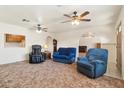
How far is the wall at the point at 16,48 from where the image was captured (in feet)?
16.7

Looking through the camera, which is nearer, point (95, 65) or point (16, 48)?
point (95, 65)

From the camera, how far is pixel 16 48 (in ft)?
19.2

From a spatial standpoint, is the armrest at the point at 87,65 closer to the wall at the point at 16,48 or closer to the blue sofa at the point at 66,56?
the blue sofa at the point at 66,56

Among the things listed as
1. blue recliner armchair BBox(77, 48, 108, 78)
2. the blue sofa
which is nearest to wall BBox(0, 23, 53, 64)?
the blue sofa

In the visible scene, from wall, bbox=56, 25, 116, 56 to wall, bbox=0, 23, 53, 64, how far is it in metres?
1.55

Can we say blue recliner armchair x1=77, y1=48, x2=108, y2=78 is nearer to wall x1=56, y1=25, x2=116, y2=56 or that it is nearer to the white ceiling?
the white ceiling

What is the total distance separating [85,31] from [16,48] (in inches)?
175

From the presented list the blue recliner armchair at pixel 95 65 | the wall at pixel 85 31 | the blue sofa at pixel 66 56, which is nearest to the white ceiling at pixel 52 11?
the blue recliner armchair at pixel 95 65

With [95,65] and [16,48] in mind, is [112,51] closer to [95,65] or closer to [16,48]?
[95,65]

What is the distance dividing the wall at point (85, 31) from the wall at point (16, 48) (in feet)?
5.07

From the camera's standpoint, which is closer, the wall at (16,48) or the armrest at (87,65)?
the armrest at (87,65)

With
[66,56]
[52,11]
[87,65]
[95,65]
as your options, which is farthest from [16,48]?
[95,65]
